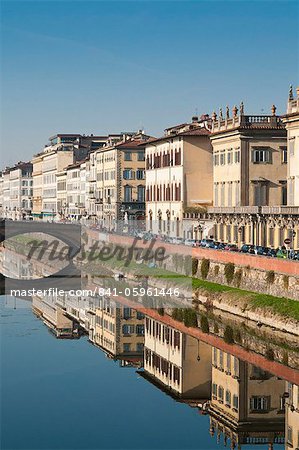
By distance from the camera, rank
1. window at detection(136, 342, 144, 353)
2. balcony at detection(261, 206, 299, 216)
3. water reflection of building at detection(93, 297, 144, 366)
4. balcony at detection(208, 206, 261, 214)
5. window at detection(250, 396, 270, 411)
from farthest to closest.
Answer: balcony at detection(208, 206, 261, 214)
balcony at detection(261, 206, 299, 216)
window at detection(136, 342, 144, 353)
water reflection of building at detection(93, 297, 144, 366)
window at detection(250, 396, 270, 411)

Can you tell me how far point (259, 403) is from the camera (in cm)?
3541

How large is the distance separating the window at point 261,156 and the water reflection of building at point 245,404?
27832 millimetres

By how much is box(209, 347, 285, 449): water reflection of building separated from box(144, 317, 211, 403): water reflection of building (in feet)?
1.75

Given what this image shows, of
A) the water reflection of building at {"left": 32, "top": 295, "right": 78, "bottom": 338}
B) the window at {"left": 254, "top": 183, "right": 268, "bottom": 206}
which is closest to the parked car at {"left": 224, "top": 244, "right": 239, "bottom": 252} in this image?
the window at {"left": 254, "top": 183, "right": 268, "bottom": 206}

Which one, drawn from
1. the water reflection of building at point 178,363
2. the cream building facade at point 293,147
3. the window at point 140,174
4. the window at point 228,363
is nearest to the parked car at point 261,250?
the cream building facade at point 293,147

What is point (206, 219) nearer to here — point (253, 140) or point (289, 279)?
point (253, 140)

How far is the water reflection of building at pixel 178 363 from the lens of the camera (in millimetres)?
38688

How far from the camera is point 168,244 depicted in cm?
6712

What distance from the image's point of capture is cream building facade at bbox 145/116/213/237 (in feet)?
257

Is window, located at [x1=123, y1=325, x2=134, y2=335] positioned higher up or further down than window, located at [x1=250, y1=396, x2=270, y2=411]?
higher up

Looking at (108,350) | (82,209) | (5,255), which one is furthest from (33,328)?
(82,209)

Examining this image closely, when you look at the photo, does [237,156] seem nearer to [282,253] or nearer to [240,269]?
[282,253]

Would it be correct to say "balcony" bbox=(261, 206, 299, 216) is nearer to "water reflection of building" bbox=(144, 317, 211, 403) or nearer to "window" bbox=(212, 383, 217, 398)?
"water reflection of building" bbox=(144, 317, 211, 403)

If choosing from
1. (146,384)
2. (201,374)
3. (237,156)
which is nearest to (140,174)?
(237,156)
